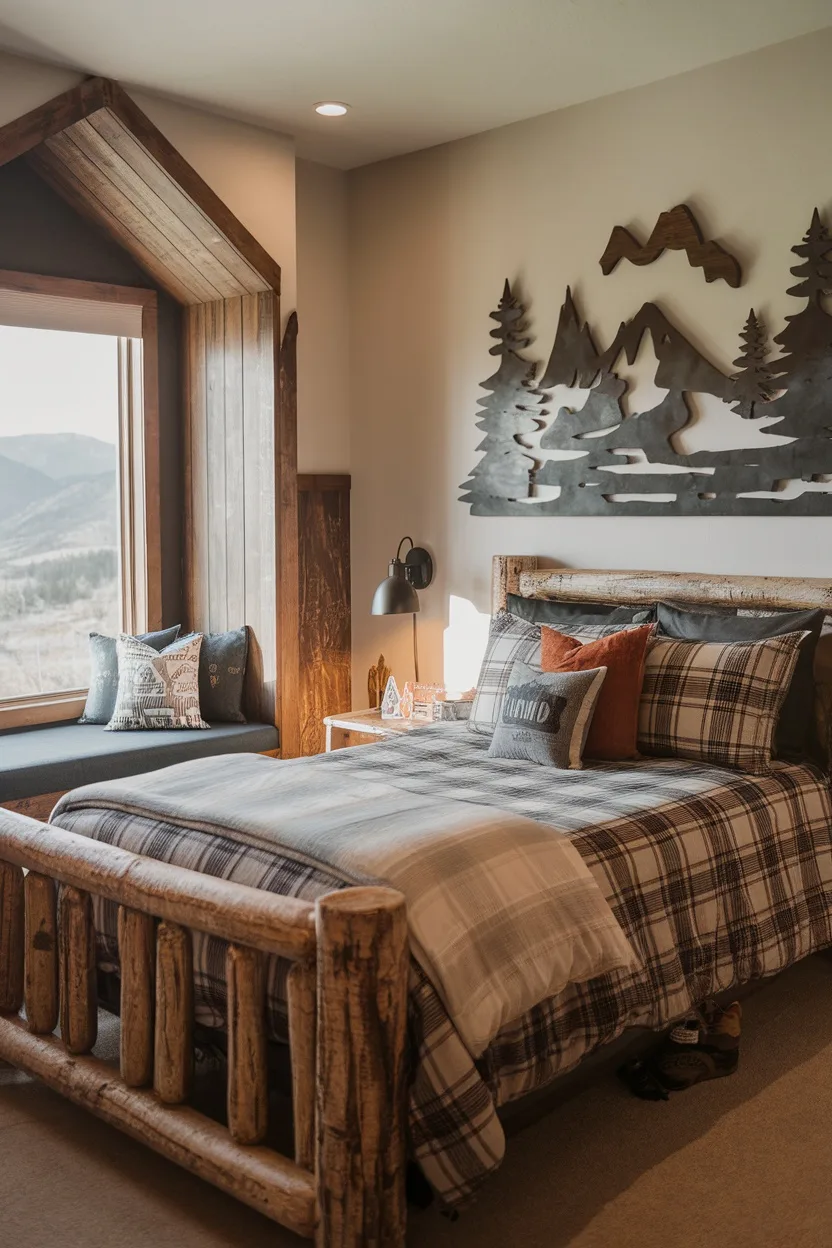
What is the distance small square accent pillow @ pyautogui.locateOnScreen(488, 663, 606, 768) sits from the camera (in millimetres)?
3266

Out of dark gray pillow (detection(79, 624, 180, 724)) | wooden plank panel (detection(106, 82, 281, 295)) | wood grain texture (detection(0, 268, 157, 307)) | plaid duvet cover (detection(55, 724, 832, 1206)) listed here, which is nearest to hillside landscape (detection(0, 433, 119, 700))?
dark gray pillow (detection(79, 624, 180, 724))

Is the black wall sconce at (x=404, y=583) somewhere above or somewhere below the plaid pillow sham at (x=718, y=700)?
above

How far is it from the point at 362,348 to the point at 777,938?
3.03 m

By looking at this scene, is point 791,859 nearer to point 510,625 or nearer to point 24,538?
point 510,625

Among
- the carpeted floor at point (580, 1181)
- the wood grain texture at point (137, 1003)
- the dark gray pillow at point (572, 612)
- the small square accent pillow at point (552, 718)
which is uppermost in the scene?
the dark gray pillow at point (572, 612)

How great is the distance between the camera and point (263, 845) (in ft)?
8.12

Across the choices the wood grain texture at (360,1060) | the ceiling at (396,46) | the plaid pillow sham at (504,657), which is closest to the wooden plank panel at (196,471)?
the ceiling at (396,46)

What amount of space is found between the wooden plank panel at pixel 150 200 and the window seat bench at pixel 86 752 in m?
1.70

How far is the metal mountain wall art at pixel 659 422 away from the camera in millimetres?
3643

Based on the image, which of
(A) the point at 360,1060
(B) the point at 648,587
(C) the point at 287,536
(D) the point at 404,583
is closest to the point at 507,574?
(D) the point at 404,583

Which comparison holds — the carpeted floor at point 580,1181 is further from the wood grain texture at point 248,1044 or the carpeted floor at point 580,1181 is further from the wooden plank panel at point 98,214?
the wooden plank panel at point 98,214

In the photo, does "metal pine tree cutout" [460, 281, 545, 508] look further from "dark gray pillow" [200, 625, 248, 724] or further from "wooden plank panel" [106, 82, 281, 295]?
"dark gray pillow" [200, 625, 248, 724]

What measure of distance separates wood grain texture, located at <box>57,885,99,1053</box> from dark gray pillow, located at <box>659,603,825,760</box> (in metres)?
1.91

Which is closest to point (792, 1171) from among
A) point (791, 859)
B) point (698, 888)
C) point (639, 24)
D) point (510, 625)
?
point (698, 888)
